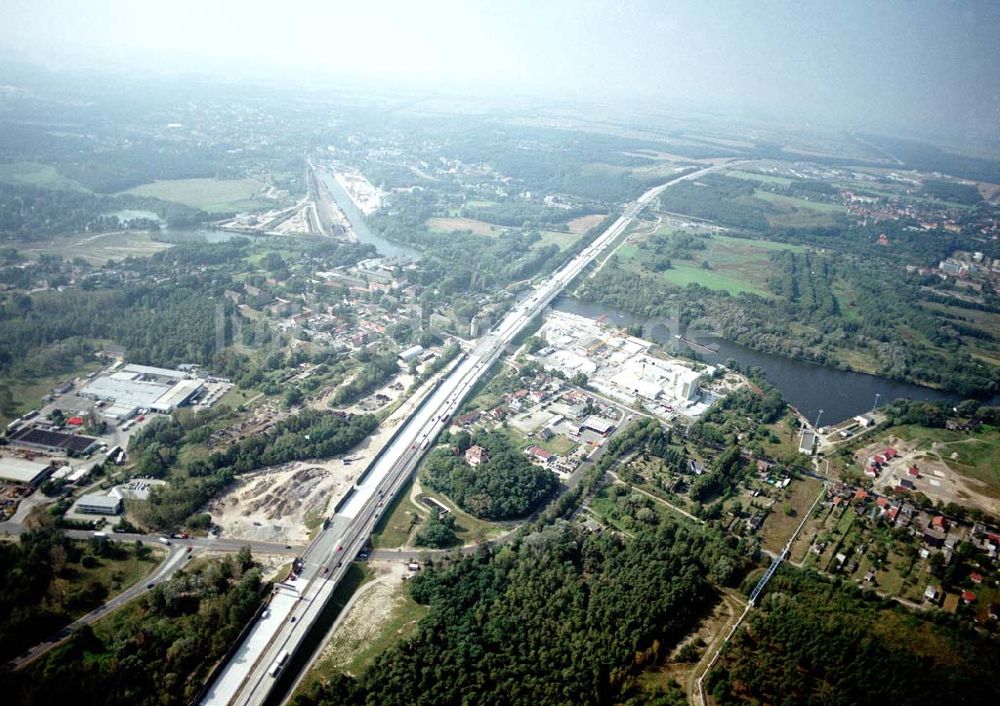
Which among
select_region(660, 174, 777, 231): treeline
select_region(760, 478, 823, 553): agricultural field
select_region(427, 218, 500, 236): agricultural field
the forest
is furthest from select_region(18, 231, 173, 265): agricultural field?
select_region(660, 174, 777, 231): treeline

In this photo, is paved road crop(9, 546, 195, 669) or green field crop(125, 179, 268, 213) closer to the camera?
paved road crop(9, 546, 195, 669)

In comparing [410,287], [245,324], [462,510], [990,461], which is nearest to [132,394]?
[245,324]

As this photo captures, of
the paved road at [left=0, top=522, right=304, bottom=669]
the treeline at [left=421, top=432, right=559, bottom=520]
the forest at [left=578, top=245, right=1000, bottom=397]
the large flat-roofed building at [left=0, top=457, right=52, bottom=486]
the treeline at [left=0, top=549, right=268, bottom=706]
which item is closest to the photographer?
the treeline at [left=0, top=549, right=268, bottom=706]

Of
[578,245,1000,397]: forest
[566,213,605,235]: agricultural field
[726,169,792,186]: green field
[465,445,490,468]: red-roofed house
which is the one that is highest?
[726,169,792,186]: green field

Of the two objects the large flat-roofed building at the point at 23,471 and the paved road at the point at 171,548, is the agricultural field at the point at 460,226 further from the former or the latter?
the paved road at the point at 171,548

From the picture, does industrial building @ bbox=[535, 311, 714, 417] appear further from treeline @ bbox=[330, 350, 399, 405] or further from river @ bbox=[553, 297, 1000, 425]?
treeline @ bbox=[330, 350, 399, 405]

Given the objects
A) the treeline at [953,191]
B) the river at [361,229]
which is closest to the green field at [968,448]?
the river at [361,229]

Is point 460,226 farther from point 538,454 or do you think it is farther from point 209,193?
point 538,454

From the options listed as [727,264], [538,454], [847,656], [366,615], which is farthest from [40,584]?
[727,264]
